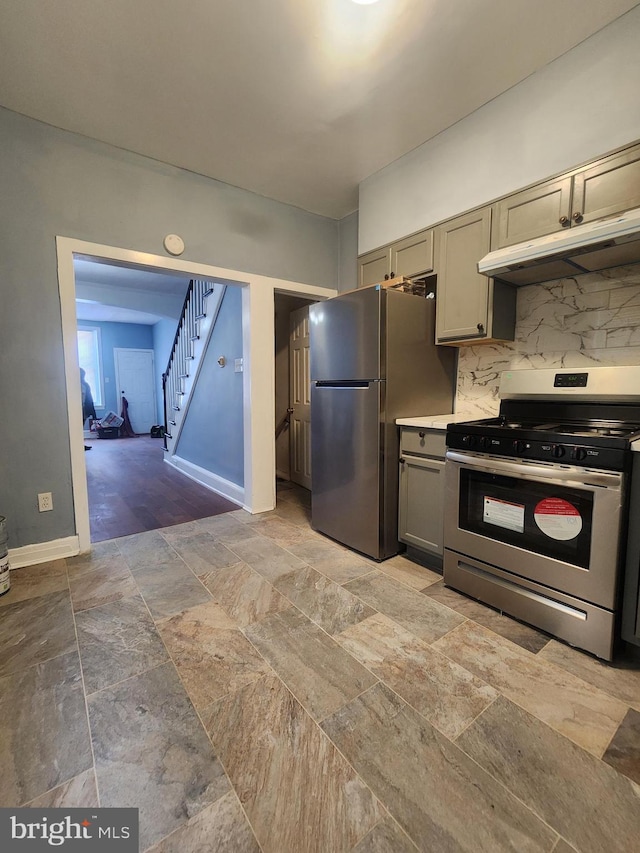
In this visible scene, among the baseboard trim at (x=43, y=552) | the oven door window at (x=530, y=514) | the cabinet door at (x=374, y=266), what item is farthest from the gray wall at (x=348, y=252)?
the baseboard trim at (x=43, y=552)

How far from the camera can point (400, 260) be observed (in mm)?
2662

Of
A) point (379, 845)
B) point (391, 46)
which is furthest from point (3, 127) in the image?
point (379, 845)

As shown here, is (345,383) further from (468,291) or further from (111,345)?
(111,345)

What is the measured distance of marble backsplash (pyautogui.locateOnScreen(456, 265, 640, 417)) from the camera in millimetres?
1857

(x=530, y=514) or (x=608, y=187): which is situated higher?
(x=608, y=187)

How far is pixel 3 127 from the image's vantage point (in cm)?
216

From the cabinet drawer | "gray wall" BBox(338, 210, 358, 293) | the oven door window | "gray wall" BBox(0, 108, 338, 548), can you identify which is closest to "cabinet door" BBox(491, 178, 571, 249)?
the cabinet drawer

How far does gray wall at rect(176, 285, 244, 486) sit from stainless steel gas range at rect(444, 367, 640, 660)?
225cm

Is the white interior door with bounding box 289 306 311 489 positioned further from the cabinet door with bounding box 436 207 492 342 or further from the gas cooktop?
the gas cooktop

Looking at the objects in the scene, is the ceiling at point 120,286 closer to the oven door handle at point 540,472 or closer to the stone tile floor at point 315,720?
the stone tile floor at point 315,720

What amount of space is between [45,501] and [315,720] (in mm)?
2152

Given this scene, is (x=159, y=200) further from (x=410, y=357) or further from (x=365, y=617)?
(x=365, y=617)

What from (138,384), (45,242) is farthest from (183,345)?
(138,384)

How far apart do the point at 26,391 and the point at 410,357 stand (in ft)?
7.84
